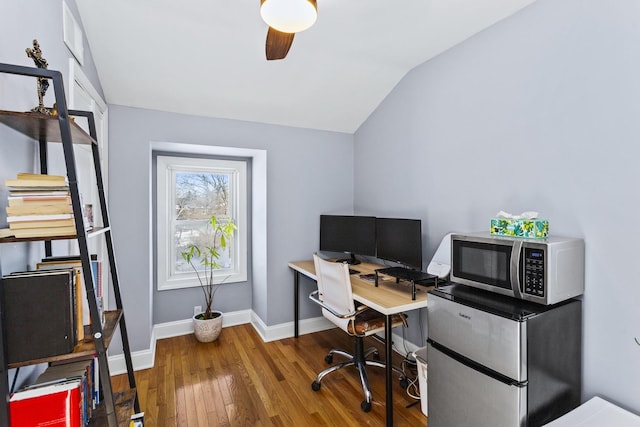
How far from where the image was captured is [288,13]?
124 centimetres

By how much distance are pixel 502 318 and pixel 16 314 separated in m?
1.83

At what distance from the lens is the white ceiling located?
1.95 m

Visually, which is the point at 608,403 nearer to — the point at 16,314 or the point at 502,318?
the point at 502,318

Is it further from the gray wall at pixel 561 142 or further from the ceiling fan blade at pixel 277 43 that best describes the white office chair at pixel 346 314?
the ceiling fan blade at pixel 277 43

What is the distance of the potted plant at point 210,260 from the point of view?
10.7 feet

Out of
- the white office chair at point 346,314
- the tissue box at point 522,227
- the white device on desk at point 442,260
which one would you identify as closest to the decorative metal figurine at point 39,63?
the white office chair at point 346,314

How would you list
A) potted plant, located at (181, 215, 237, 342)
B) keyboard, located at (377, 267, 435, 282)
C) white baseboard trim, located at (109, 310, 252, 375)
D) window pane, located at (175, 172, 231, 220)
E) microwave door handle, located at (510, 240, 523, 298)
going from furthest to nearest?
window pane, located at (175, 172, 231, 220)
potted plant, located at (181, 215, 237, 342)
white baseboard trim, located at (109, 310, 252, 375)
keyboard, located at (377, 267, 435, 282)
microwave door handle, located at (510, 240, 523, 298)

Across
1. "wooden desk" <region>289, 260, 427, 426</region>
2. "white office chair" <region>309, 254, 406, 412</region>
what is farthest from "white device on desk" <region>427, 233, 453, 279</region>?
"white office chair" <region>309, 254, 406, 412</region>

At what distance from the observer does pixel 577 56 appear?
5.34ft

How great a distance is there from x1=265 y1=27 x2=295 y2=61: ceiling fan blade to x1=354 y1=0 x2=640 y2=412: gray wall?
1.39m

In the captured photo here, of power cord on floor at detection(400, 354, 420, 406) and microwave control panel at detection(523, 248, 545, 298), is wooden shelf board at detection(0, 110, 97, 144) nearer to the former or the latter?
microwave control panel at detection(523, 248, 545, 298)

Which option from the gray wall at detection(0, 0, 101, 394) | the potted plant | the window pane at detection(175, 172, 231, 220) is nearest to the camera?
the gray wall at detection(0, 0, 101, 394)

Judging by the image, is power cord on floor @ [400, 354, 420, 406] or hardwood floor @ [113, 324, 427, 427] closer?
hardwood floor @ [113, 324, 427, 427]

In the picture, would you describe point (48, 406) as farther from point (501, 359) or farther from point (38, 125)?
point (501, 359)
